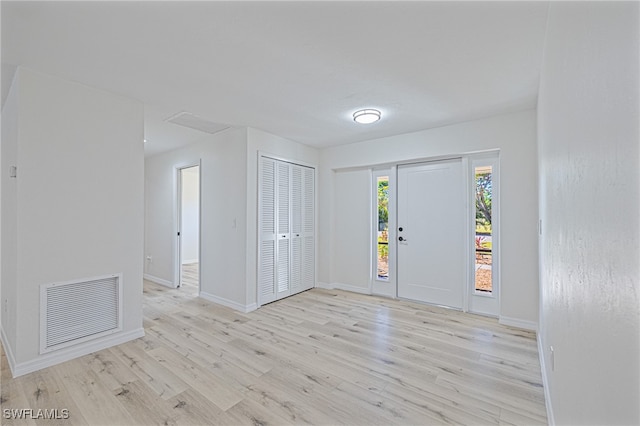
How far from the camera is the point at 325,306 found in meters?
4.01

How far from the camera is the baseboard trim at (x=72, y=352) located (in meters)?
2.28

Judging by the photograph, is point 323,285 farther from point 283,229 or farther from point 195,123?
point 195,123

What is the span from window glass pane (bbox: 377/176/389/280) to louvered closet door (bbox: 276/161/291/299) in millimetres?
1388

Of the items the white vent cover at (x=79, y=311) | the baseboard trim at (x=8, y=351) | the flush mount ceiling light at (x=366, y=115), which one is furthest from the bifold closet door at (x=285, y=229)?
the baseboard trim at (x=8, y=351)

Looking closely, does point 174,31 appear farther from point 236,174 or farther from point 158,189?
point 158,189

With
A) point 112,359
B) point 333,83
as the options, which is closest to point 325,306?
point 112,359

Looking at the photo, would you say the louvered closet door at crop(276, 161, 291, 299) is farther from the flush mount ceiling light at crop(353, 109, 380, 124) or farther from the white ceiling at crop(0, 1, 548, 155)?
the flush mount ceiling light at crop(353, 109, 380, 124)

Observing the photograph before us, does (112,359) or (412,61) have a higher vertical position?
(412,61)

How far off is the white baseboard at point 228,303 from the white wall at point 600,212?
3199mm

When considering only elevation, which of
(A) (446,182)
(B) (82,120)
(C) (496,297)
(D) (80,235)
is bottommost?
(C) (496,297)

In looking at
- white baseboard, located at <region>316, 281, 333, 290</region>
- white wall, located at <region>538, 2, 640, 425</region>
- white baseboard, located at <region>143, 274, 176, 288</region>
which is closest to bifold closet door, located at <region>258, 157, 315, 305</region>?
white baseboard, located at <region>316, 281, 333, 290</region>

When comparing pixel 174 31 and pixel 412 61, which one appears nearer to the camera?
pixel 174 31

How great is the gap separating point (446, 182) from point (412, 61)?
2095 mm

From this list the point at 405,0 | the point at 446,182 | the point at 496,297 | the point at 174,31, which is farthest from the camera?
the point at 446,182
